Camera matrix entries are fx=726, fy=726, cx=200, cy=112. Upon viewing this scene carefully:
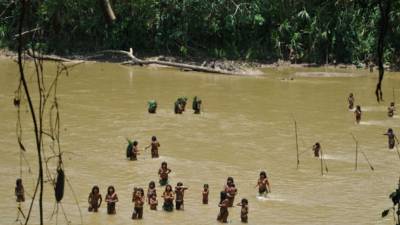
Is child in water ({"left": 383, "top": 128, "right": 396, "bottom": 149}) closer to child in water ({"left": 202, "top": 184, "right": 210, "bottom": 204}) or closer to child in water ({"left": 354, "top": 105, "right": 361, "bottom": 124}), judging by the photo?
child in water ({"left": 354, "top": 105, "right": 361, "bottom": 124})

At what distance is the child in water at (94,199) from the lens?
37.5ft

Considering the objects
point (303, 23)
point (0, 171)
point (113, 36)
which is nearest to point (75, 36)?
point (113, 36)

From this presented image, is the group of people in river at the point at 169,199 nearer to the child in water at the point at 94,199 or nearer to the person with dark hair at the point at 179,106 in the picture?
the child in water at the point at 94,199

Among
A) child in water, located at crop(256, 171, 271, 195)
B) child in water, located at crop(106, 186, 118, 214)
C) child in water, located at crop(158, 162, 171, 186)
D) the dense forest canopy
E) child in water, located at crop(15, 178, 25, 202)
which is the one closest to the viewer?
child in water, located at crop(106, 186, 118, 214)

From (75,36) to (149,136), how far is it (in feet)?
64.7

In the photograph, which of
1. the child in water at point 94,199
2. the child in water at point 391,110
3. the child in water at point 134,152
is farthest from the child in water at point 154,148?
the child in water at point 391,110

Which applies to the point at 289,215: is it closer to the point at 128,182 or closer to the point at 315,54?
the point at 128,182

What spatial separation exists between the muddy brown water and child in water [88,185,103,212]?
13cm

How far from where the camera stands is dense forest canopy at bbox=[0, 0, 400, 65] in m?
32.4

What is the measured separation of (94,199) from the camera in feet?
37.7

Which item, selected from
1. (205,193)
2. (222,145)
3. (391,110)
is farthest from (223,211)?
(391,110)

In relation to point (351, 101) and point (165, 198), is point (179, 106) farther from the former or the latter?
point (165, 198)

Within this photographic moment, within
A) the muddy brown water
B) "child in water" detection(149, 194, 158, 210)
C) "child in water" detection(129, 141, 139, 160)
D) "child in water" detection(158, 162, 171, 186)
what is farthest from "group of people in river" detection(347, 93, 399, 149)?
"child in water" detection(149, 194, 158, 210)

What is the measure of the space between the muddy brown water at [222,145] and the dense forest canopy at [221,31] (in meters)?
4.75
